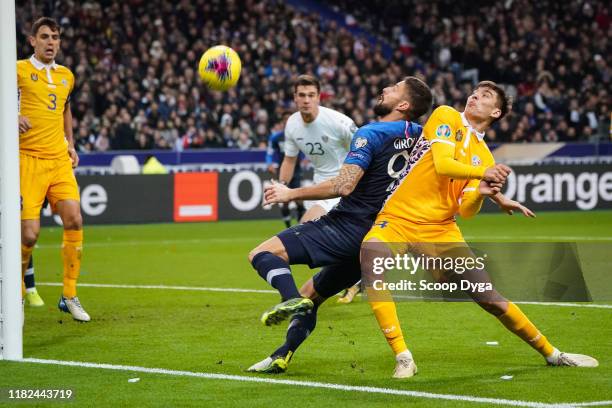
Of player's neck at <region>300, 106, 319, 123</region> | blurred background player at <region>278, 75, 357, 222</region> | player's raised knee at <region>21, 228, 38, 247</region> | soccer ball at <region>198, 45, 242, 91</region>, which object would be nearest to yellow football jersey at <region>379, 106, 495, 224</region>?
soccer ball at <region>198, 45, 242, 91</region>

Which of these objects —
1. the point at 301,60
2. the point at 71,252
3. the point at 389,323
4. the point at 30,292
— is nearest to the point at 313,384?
the point at 389,323

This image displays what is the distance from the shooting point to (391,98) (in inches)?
296

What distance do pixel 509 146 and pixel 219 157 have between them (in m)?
7.47

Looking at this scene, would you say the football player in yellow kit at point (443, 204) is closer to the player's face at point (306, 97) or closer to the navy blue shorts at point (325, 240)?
the navy blue shorts at point (325, 240)

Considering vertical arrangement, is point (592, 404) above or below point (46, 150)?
below

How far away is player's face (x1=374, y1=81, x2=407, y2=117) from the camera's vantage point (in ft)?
24.6

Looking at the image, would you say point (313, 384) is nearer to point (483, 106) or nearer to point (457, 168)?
point (457, 168)

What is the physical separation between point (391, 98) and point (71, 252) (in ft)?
13.8

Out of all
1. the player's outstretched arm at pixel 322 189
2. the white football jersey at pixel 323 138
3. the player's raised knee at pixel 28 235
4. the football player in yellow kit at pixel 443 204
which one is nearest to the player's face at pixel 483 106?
the football player in yellow kit at pixel 443 204

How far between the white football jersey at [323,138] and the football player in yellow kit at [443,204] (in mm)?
3722

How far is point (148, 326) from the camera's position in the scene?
983cm

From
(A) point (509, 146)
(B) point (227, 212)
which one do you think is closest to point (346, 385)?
(B) point (227, 212)

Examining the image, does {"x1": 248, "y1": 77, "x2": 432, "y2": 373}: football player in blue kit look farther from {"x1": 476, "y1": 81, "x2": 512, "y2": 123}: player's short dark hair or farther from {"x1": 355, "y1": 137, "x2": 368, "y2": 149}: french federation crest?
{"x1": 476, "y1": 81, "x2": 512, "y2": 123}: player's short dark hair

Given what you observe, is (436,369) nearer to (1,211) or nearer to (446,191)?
(446,191)
